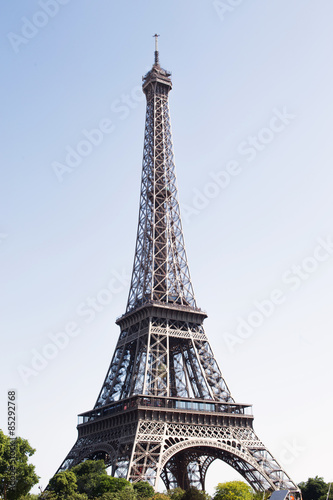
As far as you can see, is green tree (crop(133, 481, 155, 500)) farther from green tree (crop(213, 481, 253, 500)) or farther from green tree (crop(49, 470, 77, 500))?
green tree (crop(213, 481, 253, 500))

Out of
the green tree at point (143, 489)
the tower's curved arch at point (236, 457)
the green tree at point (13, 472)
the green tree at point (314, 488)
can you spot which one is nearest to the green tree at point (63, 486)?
the green tree at point (13, 472)

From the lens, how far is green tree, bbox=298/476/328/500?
68.6 metres

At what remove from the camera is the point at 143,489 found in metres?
51.3

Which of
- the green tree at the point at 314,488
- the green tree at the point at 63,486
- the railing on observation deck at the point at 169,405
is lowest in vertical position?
the green tree at the point at 314,488

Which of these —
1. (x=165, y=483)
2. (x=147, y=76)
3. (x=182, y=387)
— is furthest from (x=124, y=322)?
(x=147, y=76)

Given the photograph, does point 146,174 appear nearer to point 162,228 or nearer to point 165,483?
point 162,228

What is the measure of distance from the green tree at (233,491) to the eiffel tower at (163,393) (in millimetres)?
4938

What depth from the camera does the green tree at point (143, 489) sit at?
50.5 metres

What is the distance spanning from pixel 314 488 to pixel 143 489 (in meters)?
30.2

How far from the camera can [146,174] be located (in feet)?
287

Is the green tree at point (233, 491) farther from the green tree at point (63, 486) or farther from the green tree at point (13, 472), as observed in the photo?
the green tree at point (13, 472)

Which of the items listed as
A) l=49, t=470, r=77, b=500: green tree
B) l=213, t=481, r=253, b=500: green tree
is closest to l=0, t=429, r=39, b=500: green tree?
l=49, t=470, r=77, b=500: green tree

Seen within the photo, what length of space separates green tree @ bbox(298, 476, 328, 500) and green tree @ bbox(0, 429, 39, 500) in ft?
124

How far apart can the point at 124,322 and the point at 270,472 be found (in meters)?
28.6
